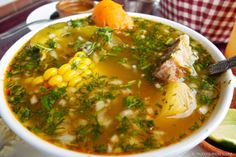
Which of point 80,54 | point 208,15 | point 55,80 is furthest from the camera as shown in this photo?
point 208,15

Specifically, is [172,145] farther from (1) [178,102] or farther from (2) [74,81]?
(2) [74,81]

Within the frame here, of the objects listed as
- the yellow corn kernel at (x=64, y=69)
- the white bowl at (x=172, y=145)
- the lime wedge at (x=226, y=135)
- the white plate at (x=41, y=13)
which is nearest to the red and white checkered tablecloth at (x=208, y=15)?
the white bowl at (x=172, y=145)

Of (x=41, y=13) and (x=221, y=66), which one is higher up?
(x=221, y=66)

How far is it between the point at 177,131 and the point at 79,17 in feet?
3.75

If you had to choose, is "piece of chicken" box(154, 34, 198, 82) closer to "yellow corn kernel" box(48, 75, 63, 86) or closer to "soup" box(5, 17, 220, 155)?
"soup" box(5, 17, 220, 155)

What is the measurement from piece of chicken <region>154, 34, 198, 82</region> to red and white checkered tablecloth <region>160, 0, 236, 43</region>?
84cm

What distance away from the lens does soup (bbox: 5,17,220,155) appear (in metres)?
1.32

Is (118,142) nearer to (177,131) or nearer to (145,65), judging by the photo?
(177,131)

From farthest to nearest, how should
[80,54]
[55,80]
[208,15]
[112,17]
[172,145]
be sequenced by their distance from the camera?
[208,15] → [112,17] → [80,54] → [55,80] → [172,145]

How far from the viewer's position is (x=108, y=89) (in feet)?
4.97

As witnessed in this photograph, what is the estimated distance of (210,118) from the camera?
4.60 feet

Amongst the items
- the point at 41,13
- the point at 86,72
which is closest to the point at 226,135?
the point at 86,72

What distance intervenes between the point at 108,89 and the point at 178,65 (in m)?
0.38

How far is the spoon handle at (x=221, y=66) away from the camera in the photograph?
5.18 ft
